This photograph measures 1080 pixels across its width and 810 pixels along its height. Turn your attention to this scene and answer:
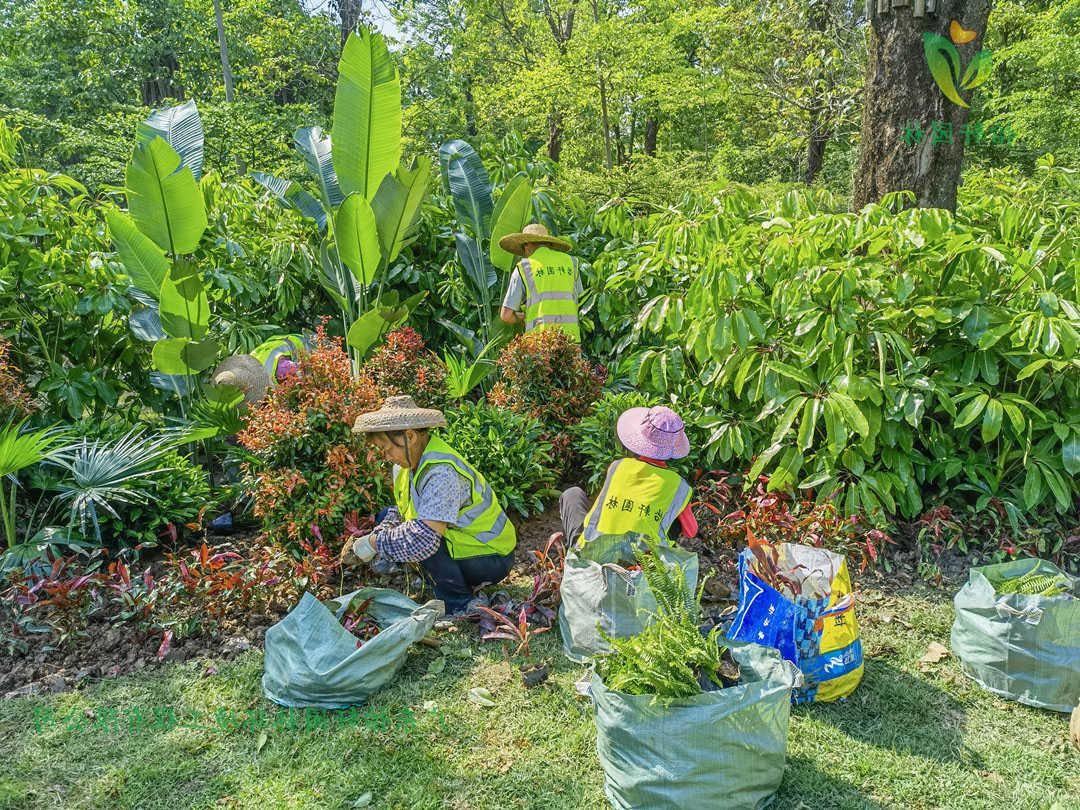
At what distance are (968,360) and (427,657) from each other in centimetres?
310

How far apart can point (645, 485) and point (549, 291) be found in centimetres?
228

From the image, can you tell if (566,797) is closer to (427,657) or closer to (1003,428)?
(427,657)

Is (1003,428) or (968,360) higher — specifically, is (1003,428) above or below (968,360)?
below

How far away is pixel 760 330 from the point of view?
406cm

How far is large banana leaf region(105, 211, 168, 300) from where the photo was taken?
452cm

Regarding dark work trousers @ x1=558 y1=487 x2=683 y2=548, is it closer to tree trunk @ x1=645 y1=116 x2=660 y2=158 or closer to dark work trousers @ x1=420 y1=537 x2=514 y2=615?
dark work trousers @ x1=420 y1=537 x2=514 y2=615

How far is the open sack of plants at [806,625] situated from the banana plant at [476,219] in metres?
3.58

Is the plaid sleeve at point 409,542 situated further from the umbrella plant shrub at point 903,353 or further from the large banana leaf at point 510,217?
the large banana leaf at point 510,217

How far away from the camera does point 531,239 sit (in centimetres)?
539

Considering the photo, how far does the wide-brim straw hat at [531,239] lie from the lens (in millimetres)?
5375

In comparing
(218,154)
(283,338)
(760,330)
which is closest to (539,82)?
(218,154)

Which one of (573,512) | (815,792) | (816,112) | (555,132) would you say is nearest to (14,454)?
(573,512)

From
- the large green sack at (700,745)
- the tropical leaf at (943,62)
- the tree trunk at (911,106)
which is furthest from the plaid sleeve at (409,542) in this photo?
the tropical leaf at (943,62)

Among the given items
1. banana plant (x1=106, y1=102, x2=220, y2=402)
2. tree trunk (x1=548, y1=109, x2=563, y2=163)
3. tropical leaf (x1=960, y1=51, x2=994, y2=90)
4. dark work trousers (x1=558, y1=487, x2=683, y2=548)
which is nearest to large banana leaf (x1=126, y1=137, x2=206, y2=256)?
banana plant (x1=106, y1=102, x2=220, y2=402)
